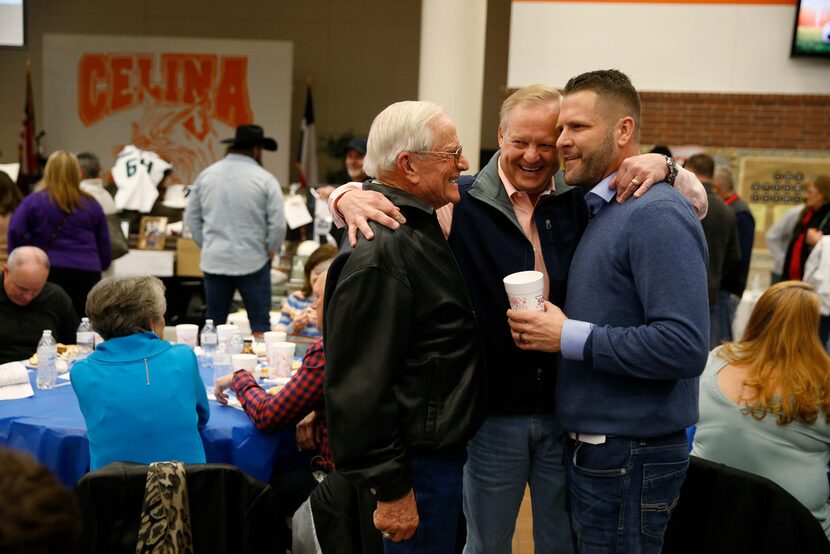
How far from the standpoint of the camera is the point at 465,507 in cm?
244

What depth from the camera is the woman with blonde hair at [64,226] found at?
5.77 m

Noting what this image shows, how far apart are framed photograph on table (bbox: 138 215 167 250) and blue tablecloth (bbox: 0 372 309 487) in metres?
5.26

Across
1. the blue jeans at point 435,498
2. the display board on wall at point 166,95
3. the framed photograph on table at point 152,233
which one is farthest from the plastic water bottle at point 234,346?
the display board on wall at point 166,95

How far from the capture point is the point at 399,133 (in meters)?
2.01

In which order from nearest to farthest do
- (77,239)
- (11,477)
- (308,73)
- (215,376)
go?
(11,477), (215,376), (77,239), (308,73)

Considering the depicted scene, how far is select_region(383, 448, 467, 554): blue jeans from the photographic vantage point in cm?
203

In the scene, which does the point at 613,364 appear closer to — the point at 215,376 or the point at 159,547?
the point at 159,547

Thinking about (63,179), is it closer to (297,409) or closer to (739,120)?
(297,409)

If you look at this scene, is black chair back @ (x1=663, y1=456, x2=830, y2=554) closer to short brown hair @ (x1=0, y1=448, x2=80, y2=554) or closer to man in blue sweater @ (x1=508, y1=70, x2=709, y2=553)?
man in blue sweater @ (x1=508, y1=70, x2=709, y2=553)

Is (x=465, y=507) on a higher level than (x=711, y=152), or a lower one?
lower

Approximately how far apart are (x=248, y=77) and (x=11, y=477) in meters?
10.5

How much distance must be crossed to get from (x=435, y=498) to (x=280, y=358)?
1.97 m

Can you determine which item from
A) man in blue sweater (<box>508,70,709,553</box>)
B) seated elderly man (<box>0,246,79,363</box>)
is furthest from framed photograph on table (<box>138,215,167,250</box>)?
man in blue sweater (<box>508,70,709,553</box>)

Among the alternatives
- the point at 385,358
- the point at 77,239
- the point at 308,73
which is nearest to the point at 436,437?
the point at 385,358
